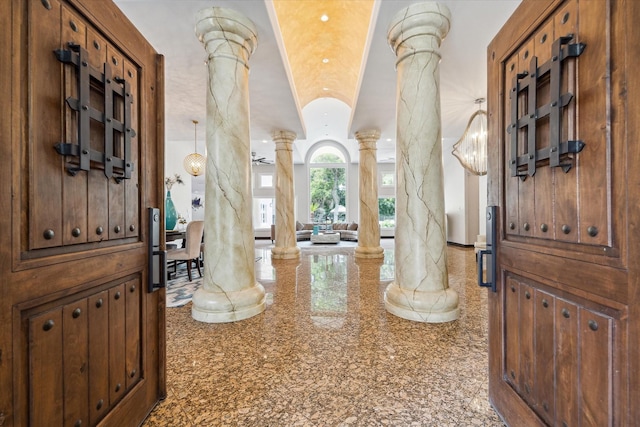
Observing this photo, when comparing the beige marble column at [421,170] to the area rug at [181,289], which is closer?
the beige marble column at [421,170]

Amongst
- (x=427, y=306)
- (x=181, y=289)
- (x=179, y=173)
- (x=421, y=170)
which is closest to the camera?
(x=427, y=306)

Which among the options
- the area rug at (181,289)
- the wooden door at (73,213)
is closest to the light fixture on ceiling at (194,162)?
the area rug at (181,289)

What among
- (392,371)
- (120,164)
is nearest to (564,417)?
(392,371)

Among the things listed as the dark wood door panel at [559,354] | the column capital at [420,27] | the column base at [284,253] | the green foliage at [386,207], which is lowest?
the column base at [284,253]

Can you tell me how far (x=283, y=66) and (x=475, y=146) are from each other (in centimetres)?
299

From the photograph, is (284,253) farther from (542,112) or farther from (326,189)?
(326,189)

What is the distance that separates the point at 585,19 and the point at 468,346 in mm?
1967

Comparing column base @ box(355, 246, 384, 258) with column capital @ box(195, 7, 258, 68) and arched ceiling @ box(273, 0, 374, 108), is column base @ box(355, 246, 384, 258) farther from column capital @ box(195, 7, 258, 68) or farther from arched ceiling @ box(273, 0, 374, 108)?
column capital @ box(195, 7, 258, 68)

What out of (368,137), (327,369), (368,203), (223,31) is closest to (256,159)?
(368,137)

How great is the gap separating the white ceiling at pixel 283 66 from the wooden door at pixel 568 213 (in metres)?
2.08

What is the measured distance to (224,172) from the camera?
2.66 m

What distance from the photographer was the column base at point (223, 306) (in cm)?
257

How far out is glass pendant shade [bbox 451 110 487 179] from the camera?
13.8 feet

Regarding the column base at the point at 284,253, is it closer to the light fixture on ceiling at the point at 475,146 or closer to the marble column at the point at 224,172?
the marble column at the point at 224,172
